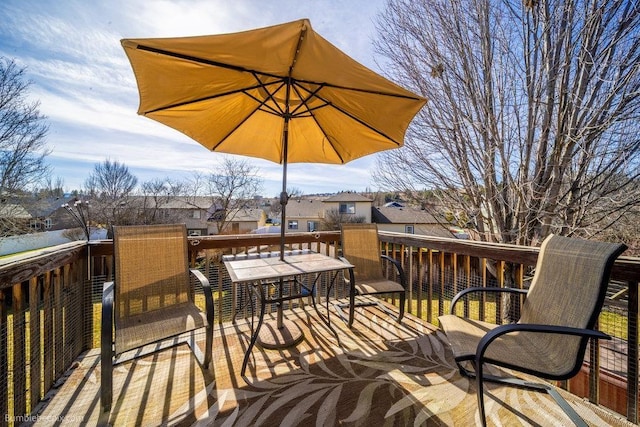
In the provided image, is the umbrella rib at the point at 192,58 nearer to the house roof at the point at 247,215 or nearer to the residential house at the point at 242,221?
the residential house at the point at 242,221

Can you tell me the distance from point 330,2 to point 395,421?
16.9ft

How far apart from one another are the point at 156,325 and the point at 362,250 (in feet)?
7.40

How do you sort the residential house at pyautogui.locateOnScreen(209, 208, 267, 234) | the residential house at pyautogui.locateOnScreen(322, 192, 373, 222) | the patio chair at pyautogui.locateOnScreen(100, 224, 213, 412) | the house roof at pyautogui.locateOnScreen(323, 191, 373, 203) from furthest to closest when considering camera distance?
the house roof at pyautogui.locateOnScreen(323, 191, 373, 203)
the residential house at pyautogui.locateOnScreen(322, 192, 373, 222)
the residential house at pyautogui.locateOnScreen(209, 208, 267, 234)
the patio chair at pyautogui.locateOnScreen(100, 224, 213, 412)

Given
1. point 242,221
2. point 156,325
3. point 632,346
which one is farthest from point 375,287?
point 242,221

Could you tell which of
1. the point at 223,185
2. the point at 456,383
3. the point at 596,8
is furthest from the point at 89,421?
the point at 223,185

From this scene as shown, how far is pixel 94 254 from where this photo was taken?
259 cm

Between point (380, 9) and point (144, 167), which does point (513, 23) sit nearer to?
point (380, 9)

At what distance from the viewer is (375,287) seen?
2.91 m

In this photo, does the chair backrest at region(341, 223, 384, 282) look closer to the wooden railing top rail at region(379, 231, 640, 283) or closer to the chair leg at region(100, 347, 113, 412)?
the wooden railing top rail at region(379, 231, 640, 283)

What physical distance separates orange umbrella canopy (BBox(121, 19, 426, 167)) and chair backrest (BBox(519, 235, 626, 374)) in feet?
4.93

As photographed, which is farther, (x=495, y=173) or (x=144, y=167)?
(x=144, y=167)

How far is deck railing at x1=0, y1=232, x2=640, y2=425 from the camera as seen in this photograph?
1643 mm

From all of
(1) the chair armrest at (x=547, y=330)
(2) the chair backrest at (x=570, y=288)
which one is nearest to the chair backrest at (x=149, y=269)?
(1) the chair armrest at (x=547, y=330)

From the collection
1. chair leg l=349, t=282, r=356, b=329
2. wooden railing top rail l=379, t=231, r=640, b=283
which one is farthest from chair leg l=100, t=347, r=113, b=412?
wooden railing top rail l=379, t=231, r=640, b=283
